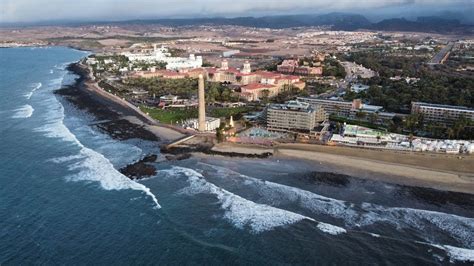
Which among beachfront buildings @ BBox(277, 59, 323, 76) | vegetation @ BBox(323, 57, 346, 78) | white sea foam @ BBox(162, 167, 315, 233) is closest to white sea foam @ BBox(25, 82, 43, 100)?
beachfront buildings @ BBox(277, 59, 323, 76)

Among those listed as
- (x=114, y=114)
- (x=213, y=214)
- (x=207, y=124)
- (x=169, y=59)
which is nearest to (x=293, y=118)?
(x=207, y=124)

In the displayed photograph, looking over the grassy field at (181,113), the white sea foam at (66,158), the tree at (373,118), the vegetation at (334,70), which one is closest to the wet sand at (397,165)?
the tree at (373,118)

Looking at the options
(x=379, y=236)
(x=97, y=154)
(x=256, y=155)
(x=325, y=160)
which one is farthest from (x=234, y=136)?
(x=379, y=236)

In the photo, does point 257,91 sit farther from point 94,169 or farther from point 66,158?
point 94,169

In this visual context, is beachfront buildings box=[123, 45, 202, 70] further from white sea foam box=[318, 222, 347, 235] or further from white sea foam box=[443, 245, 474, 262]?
white sea foam box=[443, 245, 474, 262]

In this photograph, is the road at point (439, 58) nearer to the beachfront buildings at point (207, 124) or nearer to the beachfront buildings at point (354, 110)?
the beachfront buildings at point (354, 110)
